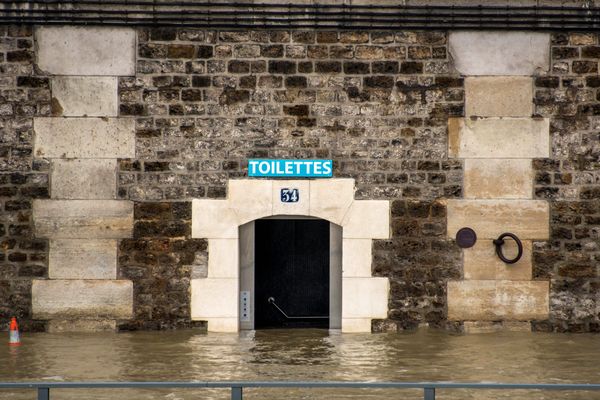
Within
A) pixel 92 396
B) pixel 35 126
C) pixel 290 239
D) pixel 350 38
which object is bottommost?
pixel 92 396

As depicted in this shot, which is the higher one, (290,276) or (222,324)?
(290,276)

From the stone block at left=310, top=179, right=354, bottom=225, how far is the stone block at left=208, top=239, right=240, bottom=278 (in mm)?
Result: 983

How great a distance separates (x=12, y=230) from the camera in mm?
11898

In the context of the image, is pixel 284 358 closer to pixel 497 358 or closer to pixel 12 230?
pixel 497 358

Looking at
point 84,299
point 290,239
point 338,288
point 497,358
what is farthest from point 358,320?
point 84,299

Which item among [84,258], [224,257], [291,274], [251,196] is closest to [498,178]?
[291,274]

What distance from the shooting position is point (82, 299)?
11.9 metres

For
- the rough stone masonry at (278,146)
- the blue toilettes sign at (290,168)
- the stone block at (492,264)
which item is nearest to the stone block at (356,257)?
the rough stone masonry at (278,146)

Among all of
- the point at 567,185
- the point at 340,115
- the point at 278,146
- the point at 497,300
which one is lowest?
the point at 497,300

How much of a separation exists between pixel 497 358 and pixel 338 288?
8.11 feet

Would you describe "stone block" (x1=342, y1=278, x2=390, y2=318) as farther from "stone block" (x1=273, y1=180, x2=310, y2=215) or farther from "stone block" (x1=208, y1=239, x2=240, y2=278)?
"stone block" (x1=208, y1=239, x2=240, y2=278)

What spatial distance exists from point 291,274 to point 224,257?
3.27 ft

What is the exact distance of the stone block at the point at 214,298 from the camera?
39.2 feet

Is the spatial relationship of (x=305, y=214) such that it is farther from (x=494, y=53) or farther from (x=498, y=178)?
(x=494, y=53)
